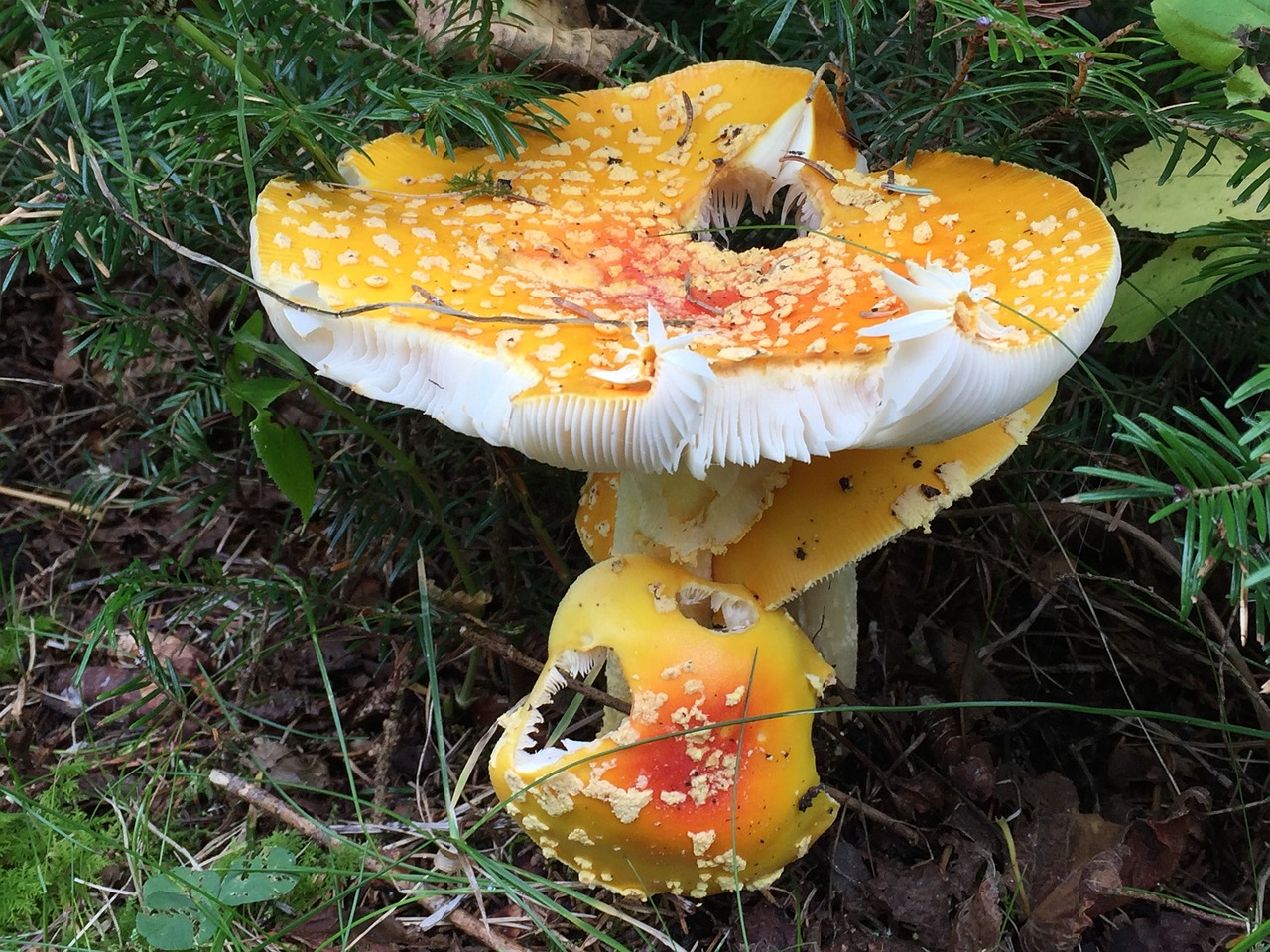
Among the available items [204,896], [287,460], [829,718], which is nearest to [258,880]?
[204,896]

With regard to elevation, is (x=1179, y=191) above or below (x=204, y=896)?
above

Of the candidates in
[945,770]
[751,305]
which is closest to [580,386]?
[751,305]

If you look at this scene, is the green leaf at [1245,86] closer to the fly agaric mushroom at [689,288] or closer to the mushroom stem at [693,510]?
the fly agaric mushroom at [689,288]

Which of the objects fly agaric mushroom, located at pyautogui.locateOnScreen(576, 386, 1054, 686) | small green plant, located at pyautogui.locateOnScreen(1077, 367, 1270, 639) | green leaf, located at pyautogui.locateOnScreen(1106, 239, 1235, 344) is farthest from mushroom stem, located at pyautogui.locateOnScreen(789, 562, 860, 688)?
small green plant, located at pyautogui.locateOnScreen(1077, 367, 1270, 639)

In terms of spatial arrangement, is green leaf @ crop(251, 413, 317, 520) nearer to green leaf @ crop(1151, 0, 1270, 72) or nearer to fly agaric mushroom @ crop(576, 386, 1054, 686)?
fly agaric mushroom @ crop(576, 386, 1054, 686)

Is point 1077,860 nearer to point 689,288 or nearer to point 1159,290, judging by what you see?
point 1159,290

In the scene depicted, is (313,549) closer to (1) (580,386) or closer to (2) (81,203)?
(2) (81,203)
